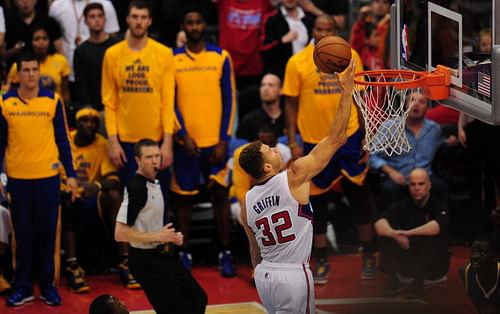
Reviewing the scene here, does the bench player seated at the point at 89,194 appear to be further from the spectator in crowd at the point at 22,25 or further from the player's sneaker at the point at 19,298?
the spectator in crowd at the point at 22,25

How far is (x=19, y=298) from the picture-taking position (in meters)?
9.26

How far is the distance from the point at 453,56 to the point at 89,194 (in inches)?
151

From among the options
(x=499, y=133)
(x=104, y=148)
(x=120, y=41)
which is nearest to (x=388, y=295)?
(x=499, y=133)

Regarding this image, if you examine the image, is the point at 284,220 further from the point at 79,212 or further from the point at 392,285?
the point at 79,212

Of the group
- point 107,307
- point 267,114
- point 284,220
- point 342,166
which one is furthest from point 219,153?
point 107,307

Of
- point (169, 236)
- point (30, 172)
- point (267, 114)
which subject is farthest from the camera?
point (267, 114)

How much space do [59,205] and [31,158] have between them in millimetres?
523

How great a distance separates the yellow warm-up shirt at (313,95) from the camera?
10.0 m

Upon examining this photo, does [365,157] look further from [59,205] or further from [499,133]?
[59,205]

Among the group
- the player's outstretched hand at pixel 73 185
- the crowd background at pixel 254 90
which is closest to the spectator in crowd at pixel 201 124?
the crowd background at pixel 254 90

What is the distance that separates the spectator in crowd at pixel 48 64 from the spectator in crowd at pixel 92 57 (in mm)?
213

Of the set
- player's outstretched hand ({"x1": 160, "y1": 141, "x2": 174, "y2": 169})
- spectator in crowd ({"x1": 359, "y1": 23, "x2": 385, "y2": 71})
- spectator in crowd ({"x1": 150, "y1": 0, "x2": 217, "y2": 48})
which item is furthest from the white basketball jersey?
spectator in crowd ({"x1": 359, "y1": 23, "x2": 385, "y2": 71})

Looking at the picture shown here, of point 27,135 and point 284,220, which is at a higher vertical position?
point 27,135

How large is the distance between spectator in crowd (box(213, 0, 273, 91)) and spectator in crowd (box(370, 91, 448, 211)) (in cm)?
200
